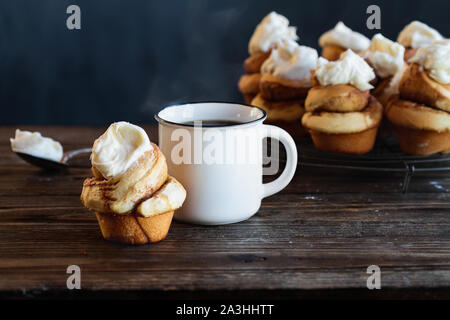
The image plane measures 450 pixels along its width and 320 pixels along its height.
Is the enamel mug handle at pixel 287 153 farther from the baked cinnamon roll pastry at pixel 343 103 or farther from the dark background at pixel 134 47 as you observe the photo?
the dark background at pixel 134 47

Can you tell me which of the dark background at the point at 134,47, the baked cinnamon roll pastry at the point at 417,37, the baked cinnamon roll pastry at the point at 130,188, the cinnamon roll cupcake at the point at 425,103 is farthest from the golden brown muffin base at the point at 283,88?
the dark background at the point at 134,47

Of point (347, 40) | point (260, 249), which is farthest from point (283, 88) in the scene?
point (260, 249)

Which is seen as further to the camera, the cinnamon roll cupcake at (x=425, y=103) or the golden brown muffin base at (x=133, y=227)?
the cinnamon roll cupcake at (x=425, y=103)

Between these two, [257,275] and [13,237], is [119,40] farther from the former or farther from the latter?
[257,275]

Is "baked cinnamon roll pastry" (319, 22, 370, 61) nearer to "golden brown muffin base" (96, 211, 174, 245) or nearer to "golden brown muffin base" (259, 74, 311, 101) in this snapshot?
"golden brown muffin base" (259, 74, 311, 101)

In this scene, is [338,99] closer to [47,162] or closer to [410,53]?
[410,53]
